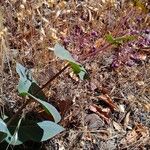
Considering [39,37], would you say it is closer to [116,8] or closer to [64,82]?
[64,82]

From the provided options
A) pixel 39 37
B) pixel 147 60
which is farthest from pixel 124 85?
pixel 39 37

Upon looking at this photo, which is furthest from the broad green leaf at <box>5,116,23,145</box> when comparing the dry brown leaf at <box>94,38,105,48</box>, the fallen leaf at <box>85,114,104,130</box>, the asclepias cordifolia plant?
the dry brown leaf at <box>94,38,105,48</box>

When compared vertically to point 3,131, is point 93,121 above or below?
below

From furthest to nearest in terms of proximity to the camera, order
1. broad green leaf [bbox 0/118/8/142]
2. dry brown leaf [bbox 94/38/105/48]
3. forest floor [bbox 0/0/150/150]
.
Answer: dry brown leaf [bbox 94/38/105/48] < forest floor [bbox 0/0/150/150] < broad green leaf [bbox 0/118/8/142]

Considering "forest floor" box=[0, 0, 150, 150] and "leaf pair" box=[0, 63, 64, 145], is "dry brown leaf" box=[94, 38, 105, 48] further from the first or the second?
"leaf pair" box=[0, 63, 64, 145]

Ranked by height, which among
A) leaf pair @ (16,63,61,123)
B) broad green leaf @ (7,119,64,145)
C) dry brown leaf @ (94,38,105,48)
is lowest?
dry brown leaf @ (94,38,105,48)

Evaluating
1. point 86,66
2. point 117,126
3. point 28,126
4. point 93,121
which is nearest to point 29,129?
point 28,126

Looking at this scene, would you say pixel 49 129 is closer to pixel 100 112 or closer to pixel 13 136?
pixel 13 136

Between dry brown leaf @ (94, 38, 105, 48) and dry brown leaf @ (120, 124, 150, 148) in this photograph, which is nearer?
dry brown leaf @ (120, 124, 150, 148)

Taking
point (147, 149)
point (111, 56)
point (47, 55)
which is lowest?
point (147, 149)
